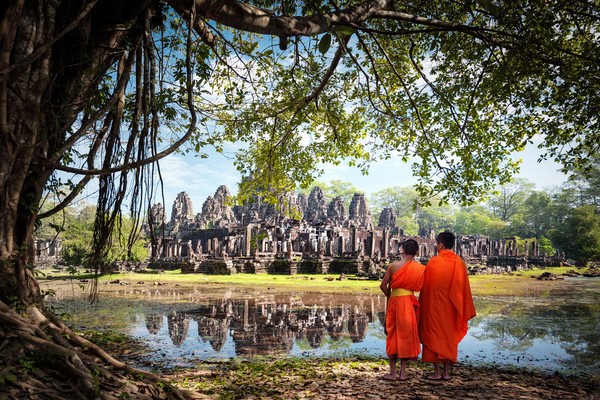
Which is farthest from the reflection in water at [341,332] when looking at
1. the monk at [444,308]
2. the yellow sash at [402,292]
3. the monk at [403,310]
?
the yellow sash at [402,292]

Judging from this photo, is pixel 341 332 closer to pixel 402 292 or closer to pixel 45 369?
pixel 402 292

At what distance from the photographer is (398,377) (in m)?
4.28

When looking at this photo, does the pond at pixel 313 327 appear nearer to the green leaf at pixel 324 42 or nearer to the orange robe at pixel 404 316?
the orange robe at pixel 404 316

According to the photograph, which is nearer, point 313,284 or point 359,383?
point 359,383

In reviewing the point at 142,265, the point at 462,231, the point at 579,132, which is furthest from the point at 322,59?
the point at 462,231

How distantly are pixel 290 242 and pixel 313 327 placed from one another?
17909 mm

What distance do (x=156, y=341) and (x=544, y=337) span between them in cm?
651

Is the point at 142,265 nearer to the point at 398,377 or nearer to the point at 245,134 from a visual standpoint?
the point at 245,134

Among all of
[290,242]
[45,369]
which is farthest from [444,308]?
[290,242]

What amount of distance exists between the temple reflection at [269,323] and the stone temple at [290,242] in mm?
1552

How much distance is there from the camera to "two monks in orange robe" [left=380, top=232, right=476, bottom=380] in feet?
13.9

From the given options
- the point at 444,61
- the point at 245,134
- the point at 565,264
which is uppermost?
the point at 444,61

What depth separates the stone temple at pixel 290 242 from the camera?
79.3ft

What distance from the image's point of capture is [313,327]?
300 inches
